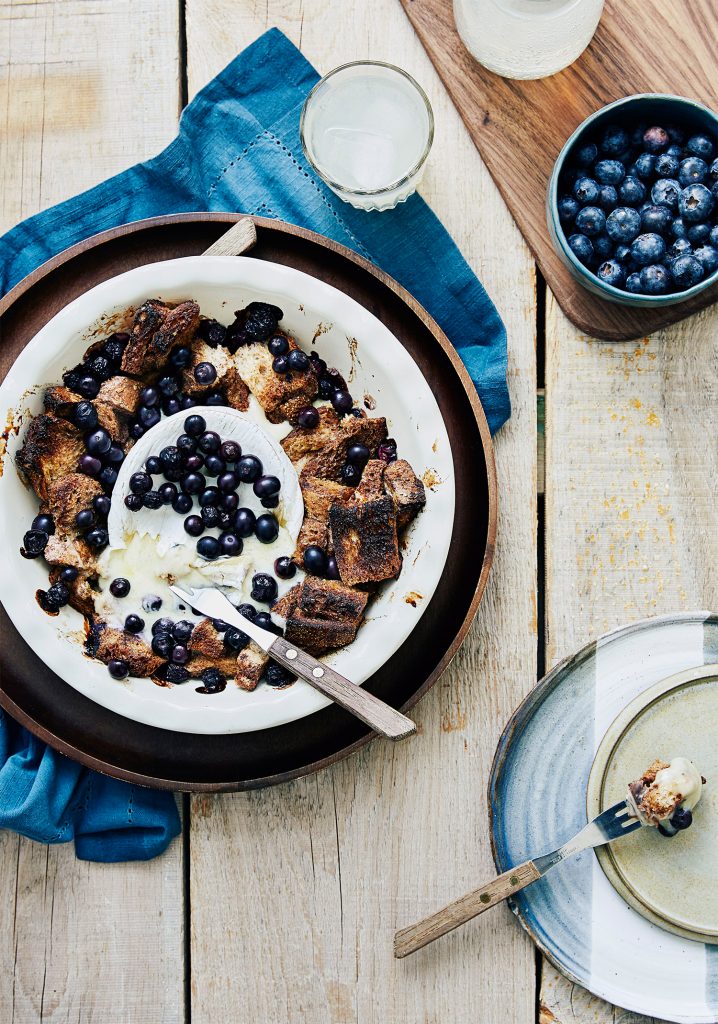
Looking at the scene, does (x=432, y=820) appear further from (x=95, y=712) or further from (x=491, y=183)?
(x=491, y=183)

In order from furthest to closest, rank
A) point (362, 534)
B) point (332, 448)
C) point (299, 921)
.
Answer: point (299, 921), point (332, 448), point (362, 534)

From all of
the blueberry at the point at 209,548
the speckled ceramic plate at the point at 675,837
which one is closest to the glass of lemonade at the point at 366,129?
the blueberry at the point at 209,548

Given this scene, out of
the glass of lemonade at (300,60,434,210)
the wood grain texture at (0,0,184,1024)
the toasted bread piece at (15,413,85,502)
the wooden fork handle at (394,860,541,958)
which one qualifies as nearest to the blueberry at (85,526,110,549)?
the toasted bread piece at (15,413,85,502)

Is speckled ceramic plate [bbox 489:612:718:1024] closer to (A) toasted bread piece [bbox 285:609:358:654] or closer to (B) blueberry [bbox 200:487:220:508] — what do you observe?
(A) toasted bread piece [bbox 285:609:358:654]

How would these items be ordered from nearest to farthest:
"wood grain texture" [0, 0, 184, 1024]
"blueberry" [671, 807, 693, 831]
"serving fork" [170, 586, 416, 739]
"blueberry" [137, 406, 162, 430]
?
"serving fork" [170, 586, 416, 739] → "blueberry" [671, 807, 693, 831] → "blueberry" [137, 406, 162, 430] → "wood grain texture" [0, 0, 184, 1024]

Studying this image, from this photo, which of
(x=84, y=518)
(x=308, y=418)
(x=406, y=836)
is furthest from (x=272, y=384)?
(x=406, y=836)

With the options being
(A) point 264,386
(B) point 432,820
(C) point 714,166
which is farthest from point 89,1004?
(C) point 714,166

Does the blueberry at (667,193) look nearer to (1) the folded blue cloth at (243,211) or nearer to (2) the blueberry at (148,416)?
(1) the folded blue cloth at (243,211)
